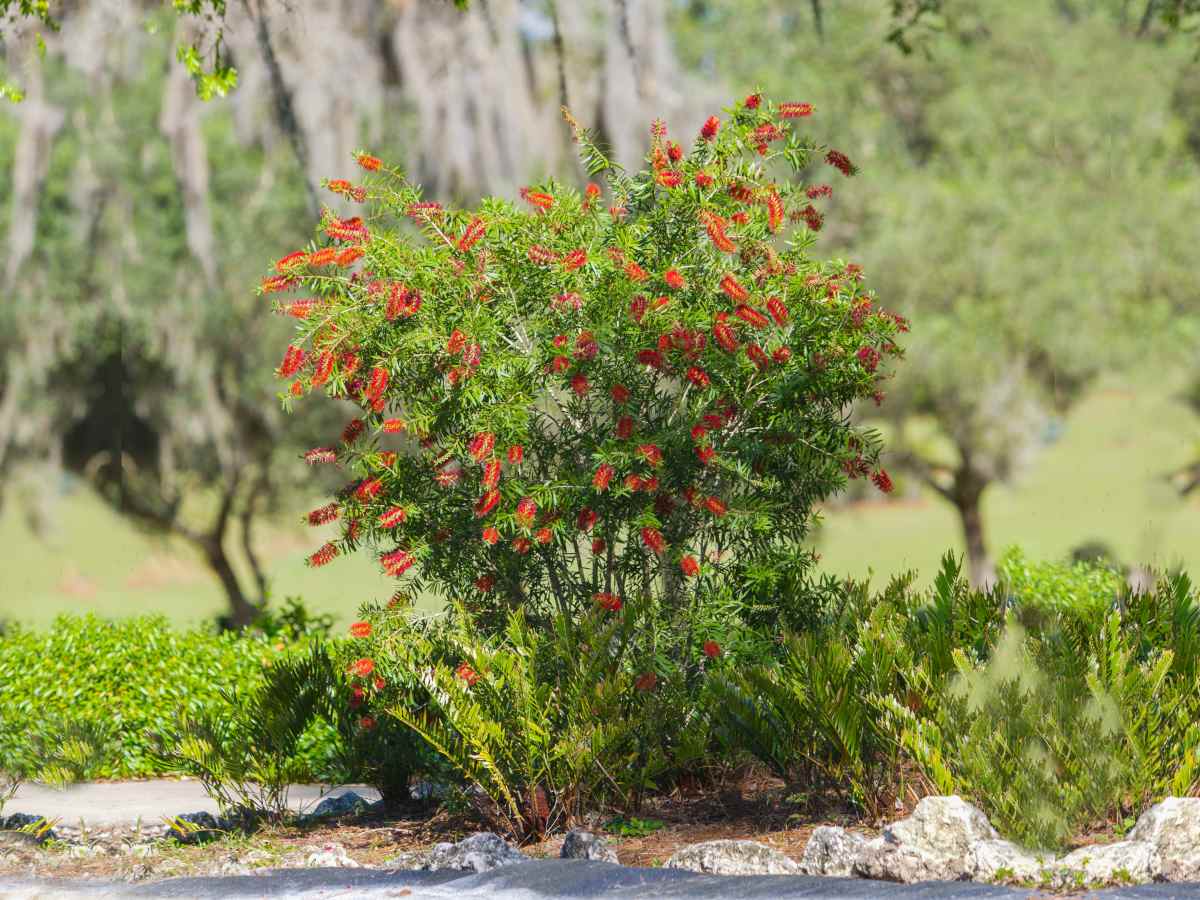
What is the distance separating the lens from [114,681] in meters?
9.22

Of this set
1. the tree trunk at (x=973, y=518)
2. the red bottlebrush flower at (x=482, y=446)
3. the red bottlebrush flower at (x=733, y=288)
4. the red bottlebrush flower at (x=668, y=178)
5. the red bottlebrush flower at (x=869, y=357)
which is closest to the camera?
the red bottlebrush flower at (x=482, y=446)

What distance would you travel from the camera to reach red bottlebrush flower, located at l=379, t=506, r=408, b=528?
590 centimetres

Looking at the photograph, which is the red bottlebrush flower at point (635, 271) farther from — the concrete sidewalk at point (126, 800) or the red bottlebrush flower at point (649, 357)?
the concrete sidewalk at point (126, 800)

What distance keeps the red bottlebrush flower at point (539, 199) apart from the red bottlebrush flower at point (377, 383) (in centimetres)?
101

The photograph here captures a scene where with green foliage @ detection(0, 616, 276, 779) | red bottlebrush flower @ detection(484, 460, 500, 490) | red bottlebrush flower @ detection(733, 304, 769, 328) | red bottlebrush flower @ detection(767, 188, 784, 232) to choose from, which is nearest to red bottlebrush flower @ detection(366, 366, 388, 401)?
red bottlebrush flower @ detection(484, 460, 500, 490)

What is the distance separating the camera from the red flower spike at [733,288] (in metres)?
A: 5.81

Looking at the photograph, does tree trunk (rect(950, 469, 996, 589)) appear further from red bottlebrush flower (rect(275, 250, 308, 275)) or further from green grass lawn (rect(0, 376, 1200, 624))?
red bottlebrush flower (rect(275, 250, 308, 275))

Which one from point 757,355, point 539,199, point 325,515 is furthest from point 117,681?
point 757,355

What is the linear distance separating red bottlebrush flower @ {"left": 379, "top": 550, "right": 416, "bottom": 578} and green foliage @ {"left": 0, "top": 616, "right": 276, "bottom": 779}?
286cm

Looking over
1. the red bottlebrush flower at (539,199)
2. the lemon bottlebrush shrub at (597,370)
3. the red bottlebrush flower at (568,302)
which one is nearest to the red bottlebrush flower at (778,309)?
the lemon bottlebrush shrub at (597,370)

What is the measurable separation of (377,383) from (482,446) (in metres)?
0.55

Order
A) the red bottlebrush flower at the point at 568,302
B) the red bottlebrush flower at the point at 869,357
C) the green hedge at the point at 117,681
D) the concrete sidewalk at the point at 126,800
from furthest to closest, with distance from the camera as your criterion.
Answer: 1. the green hedge at the point at 117,681
2. the concrete sidewalk at the point at 126,800
3. the red bottlebrush flower at the point at 869,357
4. the red bottlebrush flower at the point at 568,302

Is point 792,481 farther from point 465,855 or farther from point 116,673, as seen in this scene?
point 116,673

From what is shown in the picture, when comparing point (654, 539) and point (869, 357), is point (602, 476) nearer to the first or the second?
point (654, 539)
